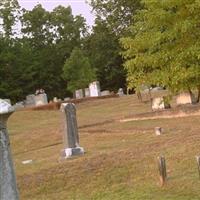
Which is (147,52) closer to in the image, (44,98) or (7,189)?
(7,189)

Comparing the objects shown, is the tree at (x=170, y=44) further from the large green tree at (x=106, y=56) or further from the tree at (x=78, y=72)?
the large green tree at (x=106, y=56)

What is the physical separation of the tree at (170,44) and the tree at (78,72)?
40.2 m

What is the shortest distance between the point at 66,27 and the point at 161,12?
5840 cm

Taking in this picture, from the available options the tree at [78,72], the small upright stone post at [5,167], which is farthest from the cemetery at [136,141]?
the tree at [78,72]

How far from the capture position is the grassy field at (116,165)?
1107 centimetres

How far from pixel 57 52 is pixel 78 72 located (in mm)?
14266

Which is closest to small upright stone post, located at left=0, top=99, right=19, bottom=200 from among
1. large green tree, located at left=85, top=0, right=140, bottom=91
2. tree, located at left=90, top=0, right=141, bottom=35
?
tree, located at left=90, top=0, right=141, bottom=35

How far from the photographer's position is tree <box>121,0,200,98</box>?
12609 millimetres

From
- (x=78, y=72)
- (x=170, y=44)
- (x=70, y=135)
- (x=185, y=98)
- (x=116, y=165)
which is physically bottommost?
(x=116, y=165)

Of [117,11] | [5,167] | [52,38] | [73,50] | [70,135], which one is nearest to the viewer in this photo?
[5,167]

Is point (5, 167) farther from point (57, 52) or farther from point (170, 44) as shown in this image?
point (57, 52)

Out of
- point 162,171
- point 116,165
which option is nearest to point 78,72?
point 116,165

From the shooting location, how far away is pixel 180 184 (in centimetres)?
1089

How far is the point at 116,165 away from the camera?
13.3 metres
